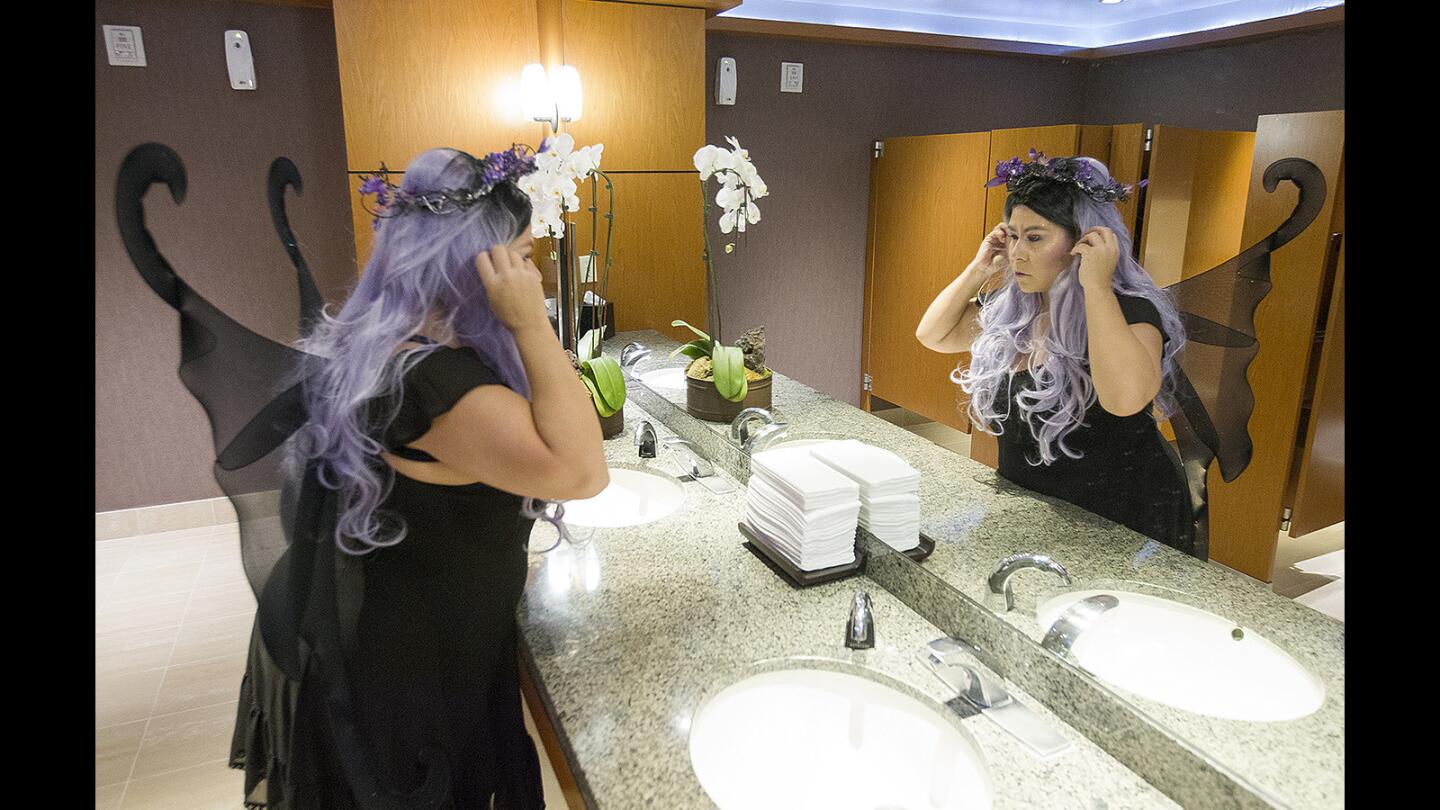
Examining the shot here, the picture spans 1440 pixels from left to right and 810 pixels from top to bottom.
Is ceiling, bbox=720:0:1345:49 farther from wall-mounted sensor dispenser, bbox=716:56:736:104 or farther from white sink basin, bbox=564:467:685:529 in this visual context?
white sink basin, bbox=564:467:685:529

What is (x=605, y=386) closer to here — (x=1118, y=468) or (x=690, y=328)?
(x=690, y=328)

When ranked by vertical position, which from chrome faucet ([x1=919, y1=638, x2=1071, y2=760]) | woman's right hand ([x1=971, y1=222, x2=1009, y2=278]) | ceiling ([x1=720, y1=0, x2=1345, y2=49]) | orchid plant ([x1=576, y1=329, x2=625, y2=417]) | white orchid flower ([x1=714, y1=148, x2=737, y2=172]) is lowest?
chrome faucet ([x1=919, y1=638, x2=1071, y2=760])

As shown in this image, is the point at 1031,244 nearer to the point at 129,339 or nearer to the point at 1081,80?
the point at 1081,80

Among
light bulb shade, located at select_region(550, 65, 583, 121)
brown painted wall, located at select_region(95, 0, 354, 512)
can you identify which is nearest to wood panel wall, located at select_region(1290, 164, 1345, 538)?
light bulb shade, located at select_region(550, 65, 583, 121)

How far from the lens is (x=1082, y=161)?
981mm

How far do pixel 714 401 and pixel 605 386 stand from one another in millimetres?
312

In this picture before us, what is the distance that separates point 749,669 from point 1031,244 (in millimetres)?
740

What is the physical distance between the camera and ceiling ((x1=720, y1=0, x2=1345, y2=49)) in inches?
30.0

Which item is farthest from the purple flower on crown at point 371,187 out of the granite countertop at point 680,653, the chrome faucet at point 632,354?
the chrome faucet at point 632,354

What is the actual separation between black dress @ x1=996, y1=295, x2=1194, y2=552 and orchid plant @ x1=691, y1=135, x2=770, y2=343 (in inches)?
31.4

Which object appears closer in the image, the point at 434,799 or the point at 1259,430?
the point at 1259,430

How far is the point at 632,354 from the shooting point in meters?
2.41

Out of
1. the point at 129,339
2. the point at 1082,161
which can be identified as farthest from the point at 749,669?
the point at 129,339

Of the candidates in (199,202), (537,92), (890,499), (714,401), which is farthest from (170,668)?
(890,499)
